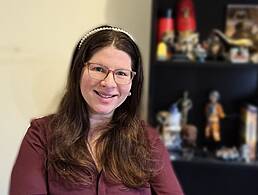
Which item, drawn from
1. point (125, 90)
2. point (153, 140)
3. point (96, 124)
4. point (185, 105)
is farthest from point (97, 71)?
point (185, 105)

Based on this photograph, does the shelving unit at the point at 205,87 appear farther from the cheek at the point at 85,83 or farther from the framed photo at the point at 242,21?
the cheek at the point at 85,83

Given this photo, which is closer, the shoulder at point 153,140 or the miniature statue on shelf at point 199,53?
the shoulder at point 153,140

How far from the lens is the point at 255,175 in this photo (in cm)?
207

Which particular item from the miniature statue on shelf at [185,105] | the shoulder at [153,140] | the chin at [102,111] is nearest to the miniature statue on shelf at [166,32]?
the miniature statue on shelf at [185,105]

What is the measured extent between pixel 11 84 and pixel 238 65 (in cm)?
103

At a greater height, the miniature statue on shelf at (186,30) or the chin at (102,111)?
the miniature statue on shelf at (186,30)

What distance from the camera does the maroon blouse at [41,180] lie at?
1.27 m

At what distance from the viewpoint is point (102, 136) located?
4.62 feet

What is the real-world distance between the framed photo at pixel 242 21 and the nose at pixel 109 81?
2.80 feet

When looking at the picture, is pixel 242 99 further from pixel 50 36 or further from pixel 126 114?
pixel 50 36

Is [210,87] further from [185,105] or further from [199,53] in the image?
[199,53]

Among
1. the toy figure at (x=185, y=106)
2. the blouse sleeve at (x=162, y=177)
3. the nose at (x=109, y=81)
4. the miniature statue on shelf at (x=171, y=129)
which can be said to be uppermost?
the nose at (x=109, y=81)

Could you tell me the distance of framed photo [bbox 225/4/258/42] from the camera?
1.89 metres

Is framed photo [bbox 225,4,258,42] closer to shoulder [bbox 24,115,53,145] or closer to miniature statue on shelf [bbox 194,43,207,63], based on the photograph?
miniature statue on shelf [bbox 194,43,207,63]
